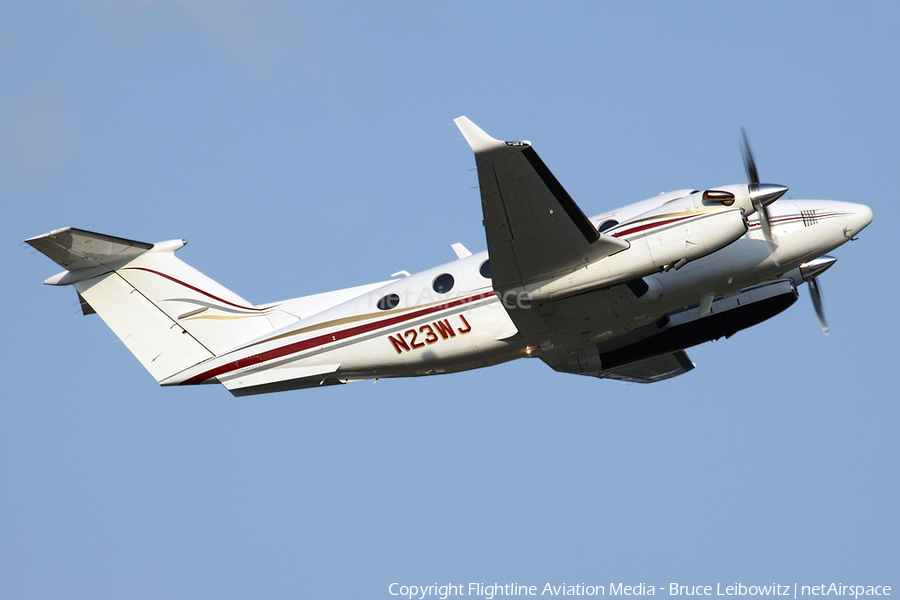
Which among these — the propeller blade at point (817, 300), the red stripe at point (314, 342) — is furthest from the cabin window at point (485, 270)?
the propeller blade at point (817, 300)

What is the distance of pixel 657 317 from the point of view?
16219 millimetres

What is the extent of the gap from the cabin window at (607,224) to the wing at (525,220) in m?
1.48

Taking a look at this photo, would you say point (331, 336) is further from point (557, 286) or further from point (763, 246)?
point (763, 246)

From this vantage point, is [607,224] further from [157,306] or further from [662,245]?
[157,306]

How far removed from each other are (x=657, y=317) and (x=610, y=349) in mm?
2210

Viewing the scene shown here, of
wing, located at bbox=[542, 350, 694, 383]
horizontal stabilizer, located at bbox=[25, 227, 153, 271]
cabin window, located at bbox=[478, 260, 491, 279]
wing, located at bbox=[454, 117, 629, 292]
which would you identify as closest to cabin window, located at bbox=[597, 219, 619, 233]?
wing, located at bbox=[454, 117, 629, 292]

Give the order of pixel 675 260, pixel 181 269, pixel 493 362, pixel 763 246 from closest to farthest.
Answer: pixel 675 260, pixel 763 246, pixel 493 362, pixel 181 269

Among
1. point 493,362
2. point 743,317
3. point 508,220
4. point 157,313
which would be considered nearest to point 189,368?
point 157,313

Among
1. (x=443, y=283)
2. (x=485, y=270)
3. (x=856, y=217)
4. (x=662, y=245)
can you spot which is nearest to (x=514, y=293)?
(x=485, y=270)

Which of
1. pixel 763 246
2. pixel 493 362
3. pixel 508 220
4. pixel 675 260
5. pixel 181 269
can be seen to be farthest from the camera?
pixel 181 269

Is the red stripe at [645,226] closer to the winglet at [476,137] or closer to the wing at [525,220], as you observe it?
the wing at [525,220]

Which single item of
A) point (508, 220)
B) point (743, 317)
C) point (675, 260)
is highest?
point (508, 220)

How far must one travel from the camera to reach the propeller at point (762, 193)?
14.6 m

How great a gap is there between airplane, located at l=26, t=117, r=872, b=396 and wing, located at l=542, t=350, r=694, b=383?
76 millimetres
